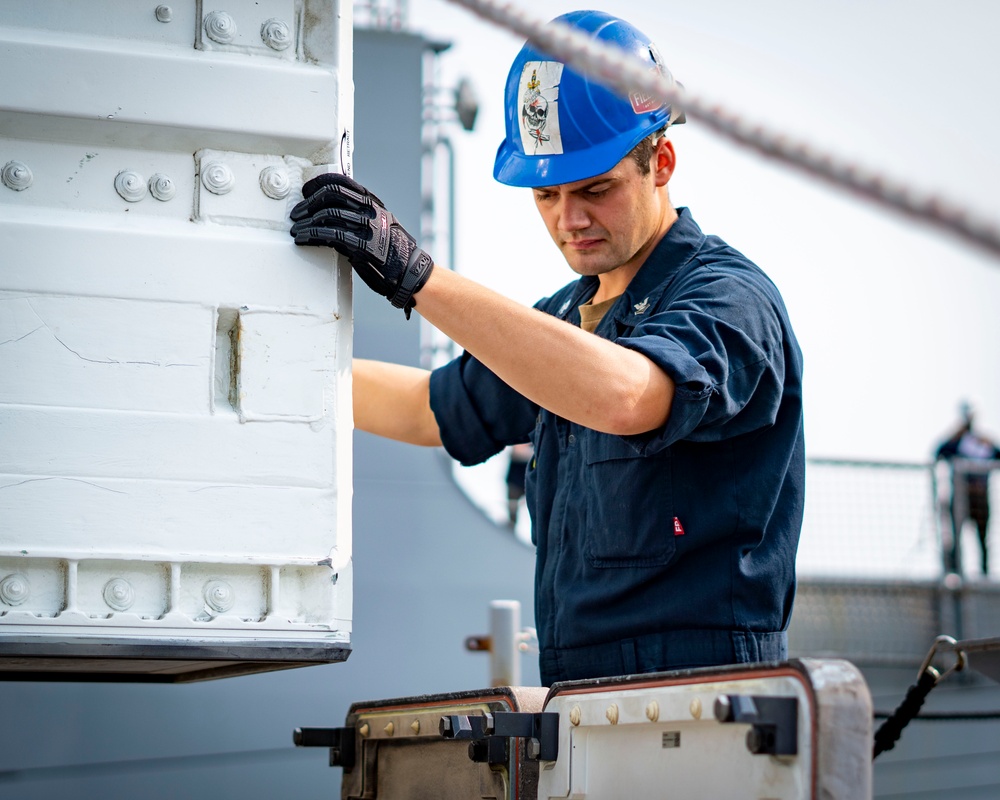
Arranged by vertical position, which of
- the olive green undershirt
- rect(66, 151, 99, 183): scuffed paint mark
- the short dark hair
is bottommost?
the olive green undershirt

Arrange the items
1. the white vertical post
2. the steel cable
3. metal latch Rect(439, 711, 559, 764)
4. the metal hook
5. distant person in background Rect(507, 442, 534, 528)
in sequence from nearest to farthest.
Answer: the steel cable, metal latch Rect(439, 711, 559, 764), the metal hook, the white vertical post, distant person in background Rect(507, 442, 534, 528)

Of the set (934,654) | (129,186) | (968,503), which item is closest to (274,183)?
(129,186)

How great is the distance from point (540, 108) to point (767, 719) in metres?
1.44

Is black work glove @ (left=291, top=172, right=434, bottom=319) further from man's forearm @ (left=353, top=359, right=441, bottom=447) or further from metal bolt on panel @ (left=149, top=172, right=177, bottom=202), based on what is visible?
man's forearm @ (left=353, top=359, right=441, bottom=447)

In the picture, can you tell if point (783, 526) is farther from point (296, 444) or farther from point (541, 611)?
point (296, 444)

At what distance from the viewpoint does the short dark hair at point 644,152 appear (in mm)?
2354

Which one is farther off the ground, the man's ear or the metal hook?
the man's ear

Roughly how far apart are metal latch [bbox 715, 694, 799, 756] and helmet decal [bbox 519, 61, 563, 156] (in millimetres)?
1331

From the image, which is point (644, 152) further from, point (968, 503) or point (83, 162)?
point (968, 503)

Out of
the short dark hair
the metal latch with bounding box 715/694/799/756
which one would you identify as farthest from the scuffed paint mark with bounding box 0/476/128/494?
the short dark hair

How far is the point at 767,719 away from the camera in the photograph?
1.32 metres

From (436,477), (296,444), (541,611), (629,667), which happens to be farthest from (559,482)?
(436,477)

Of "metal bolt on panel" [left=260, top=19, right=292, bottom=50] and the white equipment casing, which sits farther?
"metal bolt on panel" [left=260, top=19, right=292, bottom=50]

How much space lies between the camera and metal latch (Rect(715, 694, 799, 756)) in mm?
1312
